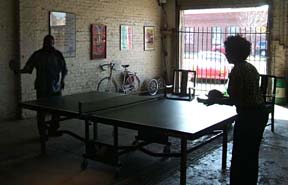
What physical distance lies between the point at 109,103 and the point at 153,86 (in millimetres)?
6501

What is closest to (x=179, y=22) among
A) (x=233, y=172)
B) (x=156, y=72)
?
(x=156, y=72)

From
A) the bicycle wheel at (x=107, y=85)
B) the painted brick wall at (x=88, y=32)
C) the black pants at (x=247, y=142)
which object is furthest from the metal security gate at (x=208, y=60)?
the black pants at (x=247, y=142)

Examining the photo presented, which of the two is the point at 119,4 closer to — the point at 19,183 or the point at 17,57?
the point at 17,57

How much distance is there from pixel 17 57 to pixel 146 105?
3841 mm

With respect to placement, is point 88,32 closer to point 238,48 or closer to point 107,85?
point 107,85

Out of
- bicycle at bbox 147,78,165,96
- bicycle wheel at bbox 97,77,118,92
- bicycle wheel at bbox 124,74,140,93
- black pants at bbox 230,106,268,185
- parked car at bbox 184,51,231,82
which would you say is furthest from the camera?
parked car at bbox 184,51,231,82

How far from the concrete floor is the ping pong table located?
0.25m

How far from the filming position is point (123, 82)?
1110cm

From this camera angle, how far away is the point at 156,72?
12711 millimetres

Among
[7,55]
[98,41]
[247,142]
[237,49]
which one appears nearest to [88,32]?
[98,41]

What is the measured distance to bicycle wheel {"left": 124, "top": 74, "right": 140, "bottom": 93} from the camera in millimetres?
11143

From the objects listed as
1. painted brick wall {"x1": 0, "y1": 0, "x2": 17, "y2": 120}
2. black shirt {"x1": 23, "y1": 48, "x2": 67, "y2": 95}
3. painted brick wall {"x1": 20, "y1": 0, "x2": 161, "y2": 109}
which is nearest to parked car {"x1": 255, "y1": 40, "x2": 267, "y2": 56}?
painted brick wall {"x1": 20, "y1": 0, "x2": 161, "y2": 109}

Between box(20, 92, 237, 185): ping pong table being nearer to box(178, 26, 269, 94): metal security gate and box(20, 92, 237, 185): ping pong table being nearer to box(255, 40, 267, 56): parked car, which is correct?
box(255, 40, 267, 56): parked car

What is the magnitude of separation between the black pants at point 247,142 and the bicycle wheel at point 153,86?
7802mm
